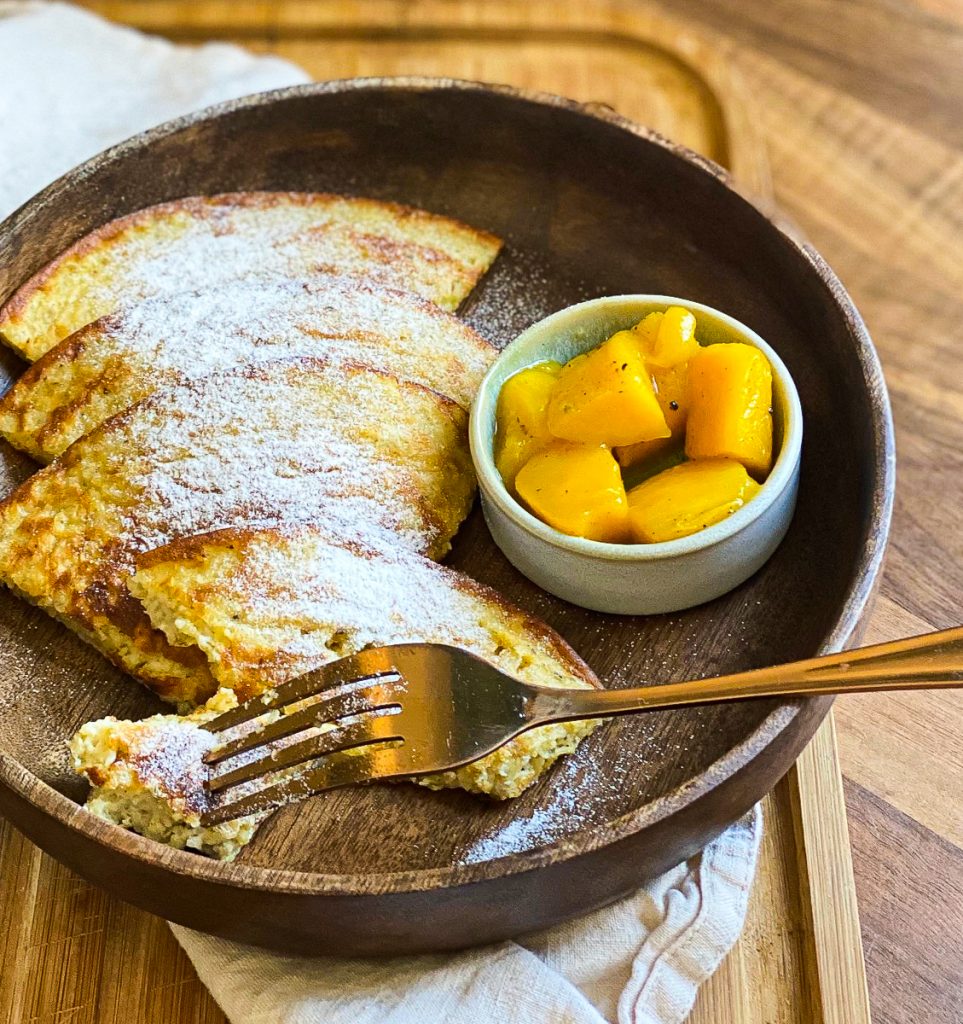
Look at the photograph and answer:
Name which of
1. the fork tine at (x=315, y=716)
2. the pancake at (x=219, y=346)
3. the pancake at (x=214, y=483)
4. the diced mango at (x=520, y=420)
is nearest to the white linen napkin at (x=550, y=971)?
the fork tine at (x=315, y=716)

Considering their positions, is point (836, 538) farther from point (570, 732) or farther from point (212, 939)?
point (212, 939)

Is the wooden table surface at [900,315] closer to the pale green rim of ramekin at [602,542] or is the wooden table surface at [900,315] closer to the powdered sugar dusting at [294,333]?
the pale green rim of ramekin at [602,542]

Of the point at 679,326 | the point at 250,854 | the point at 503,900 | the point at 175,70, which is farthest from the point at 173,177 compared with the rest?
the point at 503,900

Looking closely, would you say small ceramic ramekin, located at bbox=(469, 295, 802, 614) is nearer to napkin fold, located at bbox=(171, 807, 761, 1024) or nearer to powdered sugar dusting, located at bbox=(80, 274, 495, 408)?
powdered sugar dusting, located at bbox=(80, 274, 495, 408)

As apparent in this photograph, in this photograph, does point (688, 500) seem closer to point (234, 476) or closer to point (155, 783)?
point (234, 476)

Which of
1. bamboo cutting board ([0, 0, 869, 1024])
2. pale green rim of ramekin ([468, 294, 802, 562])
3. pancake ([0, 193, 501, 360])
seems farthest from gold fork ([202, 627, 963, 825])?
pancake ([0, 193, 501, 360])
